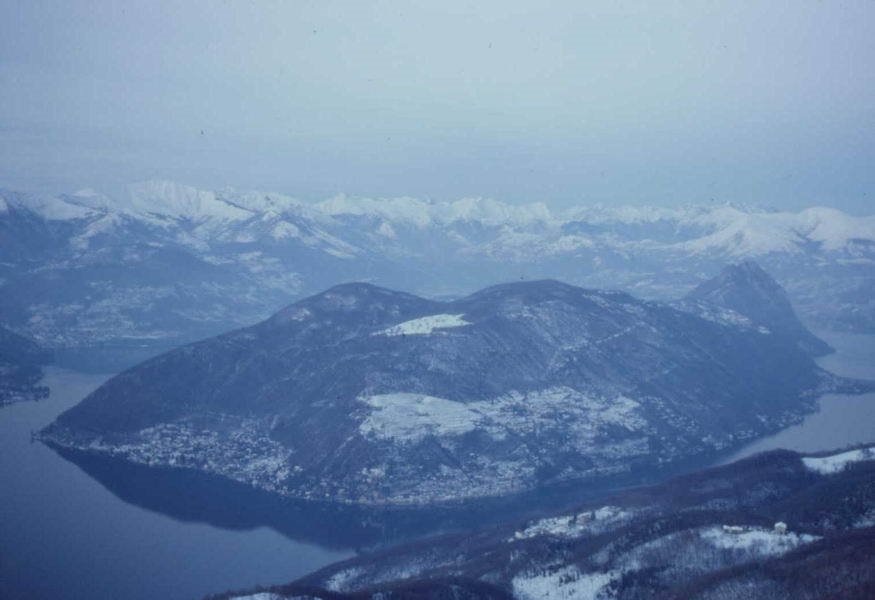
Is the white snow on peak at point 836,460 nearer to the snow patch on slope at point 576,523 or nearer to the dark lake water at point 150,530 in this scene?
the snow patch on slope at point 576,523

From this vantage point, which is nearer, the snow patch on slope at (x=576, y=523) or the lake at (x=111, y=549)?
the lake at (x=111, y=549)

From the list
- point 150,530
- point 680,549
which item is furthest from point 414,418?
point 680,549

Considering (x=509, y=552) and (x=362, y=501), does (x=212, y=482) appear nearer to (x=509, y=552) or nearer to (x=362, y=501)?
(x=362, y=501)

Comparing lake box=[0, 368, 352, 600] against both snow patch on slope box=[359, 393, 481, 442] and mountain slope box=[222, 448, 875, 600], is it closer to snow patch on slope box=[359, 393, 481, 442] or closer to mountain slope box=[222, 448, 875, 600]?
mountain slope box=[222, 448, 875, 600]

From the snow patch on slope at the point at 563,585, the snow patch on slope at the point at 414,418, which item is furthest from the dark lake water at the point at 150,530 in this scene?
the snow patch on slope at the point at 563,585

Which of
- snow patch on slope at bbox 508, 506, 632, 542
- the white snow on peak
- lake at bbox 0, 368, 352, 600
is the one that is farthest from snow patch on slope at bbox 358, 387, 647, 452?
the white snow on peak

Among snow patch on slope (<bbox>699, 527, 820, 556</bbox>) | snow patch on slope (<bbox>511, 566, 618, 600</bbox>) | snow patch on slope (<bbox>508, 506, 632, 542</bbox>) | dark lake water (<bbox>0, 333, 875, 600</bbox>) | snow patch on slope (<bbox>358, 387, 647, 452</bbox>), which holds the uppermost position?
snow patch on slope (<bbox>699, 527, 820, 556</bbox>)
